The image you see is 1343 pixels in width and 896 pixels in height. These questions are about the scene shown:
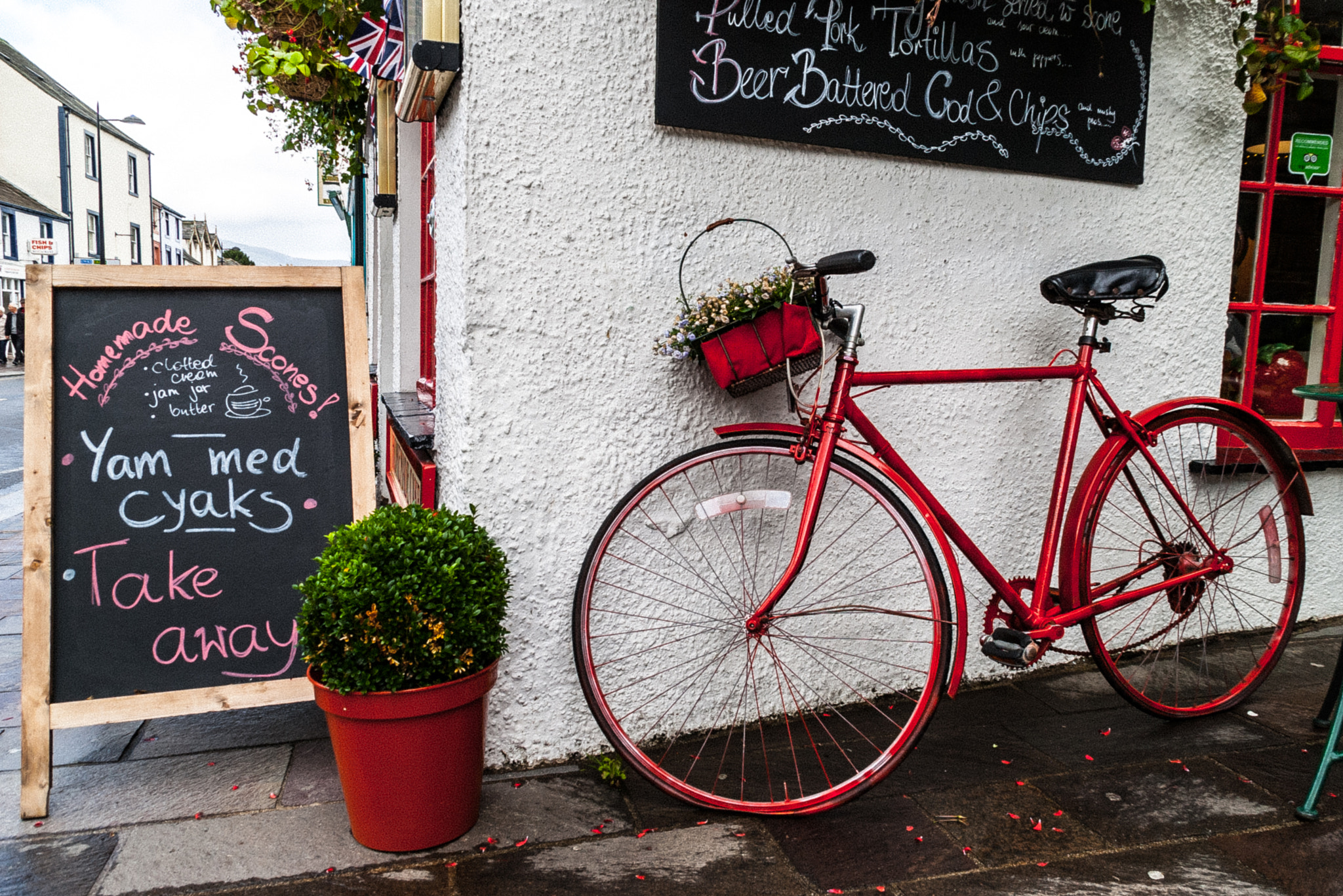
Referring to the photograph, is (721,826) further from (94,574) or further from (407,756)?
(94,574)

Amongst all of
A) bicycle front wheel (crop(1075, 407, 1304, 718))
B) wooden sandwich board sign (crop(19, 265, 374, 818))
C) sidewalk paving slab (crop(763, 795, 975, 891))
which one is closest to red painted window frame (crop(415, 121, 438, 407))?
wooden sandwich board sign (crop(19, 265, 374, 818))

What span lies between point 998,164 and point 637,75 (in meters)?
1.25

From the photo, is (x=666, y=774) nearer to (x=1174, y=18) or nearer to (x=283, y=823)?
(x=283, y=823)

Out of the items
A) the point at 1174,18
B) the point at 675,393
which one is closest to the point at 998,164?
the point at 1174,18

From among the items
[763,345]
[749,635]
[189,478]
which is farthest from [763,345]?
[189,478]

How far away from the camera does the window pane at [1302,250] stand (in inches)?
145

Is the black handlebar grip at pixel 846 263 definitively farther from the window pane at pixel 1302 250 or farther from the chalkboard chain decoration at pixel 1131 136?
the window pane at pixel 1302 250

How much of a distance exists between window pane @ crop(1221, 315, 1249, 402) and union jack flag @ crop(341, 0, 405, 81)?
3386 millimetres

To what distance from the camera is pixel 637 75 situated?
8.14 ft

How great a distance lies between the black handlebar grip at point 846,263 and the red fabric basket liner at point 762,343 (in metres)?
0.11

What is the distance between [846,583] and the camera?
2930mm

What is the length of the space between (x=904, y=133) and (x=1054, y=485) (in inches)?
46.1

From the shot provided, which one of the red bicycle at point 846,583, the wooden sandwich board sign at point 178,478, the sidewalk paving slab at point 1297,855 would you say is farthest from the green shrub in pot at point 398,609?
the sidewalk paving slab at point 1297,855

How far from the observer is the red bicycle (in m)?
2.31
